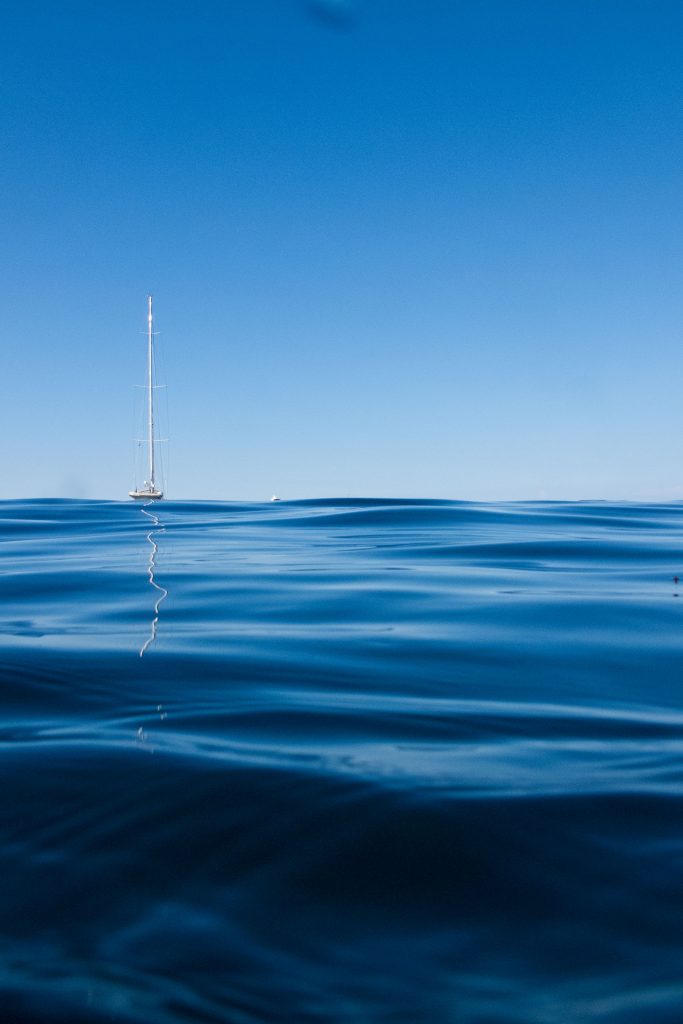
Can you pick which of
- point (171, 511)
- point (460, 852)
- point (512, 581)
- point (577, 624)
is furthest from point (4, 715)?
point (171, 511)

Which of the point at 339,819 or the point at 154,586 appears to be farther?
the point at 154,586

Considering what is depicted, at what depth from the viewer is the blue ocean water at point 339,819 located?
121cm

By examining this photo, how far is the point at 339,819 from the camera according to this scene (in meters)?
1.70

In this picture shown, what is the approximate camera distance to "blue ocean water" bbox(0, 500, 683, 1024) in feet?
3.97

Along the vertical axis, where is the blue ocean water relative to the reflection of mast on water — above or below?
below

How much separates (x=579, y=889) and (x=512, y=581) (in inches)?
167

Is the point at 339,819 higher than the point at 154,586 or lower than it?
lower

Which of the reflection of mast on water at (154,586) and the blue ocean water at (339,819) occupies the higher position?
the reflection of mast on water at (154,586)

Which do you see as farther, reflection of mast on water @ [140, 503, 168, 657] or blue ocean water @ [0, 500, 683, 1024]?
reflection of mast on water @ [140, 503, 168, 657]

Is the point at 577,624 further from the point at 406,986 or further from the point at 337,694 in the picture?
the point at 406,986

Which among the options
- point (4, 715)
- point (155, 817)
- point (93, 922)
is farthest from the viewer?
point (4, 715)

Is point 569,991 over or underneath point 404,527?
underneath

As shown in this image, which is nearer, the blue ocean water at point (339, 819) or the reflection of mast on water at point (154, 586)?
the blue ocean water at point (339, 819)

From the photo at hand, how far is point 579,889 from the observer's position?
1469mm
